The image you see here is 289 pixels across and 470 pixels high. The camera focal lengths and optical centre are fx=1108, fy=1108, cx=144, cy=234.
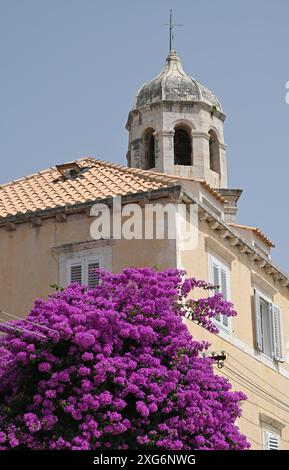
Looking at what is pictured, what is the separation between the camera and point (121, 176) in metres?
24.6

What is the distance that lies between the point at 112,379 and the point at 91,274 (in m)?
4.35

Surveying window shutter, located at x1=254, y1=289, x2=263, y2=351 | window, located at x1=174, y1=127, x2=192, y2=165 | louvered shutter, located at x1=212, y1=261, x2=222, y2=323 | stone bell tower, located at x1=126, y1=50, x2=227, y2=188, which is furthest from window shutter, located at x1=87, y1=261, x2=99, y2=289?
window, located at x1=174, y1=127, x2=192, y2=165

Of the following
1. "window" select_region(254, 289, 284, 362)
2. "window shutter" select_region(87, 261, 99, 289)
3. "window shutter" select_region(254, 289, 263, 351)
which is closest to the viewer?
"window shutter" select_region(87, 261, 99, 289)

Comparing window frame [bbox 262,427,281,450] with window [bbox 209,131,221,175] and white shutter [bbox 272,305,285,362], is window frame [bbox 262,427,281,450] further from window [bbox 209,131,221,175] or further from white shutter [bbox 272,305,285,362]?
window [bbox 209,131,221,175]

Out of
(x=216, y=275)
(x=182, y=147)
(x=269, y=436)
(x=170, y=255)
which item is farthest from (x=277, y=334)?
(x=182, y=147)

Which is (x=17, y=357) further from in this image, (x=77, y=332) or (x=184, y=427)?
(x=184, y=427)

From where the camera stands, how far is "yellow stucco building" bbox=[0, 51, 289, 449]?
2231 cm

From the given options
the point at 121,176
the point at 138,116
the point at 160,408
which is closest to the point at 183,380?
the point at 160,408

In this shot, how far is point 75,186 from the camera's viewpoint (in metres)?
24.6

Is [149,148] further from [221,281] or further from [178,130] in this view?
[221,281]

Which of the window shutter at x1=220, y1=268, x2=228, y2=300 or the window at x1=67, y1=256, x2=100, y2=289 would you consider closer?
the window at x1=67, y1=256, x2=100, y2=289

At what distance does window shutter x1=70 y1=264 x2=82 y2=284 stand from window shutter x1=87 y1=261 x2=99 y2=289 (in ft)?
0.67

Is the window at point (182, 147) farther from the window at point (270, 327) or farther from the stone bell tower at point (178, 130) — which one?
the window at point (270, 327)

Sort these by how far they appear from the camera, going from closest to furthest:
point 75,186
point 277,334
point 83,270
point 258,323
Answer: point 83,270 < point 75,186 < point 258,323 < point 277,334
